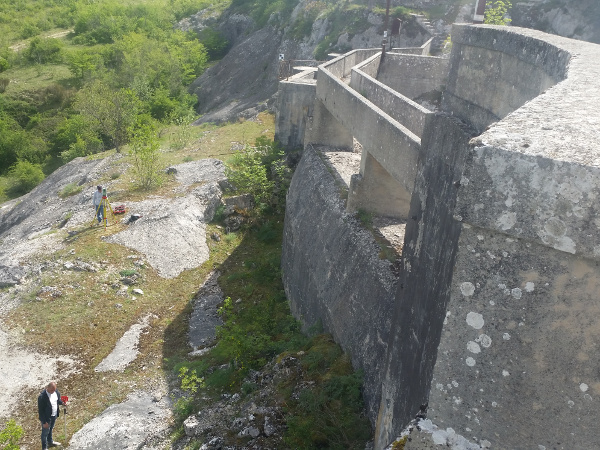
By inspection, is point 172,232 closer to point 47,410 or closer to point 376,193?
point 376,193

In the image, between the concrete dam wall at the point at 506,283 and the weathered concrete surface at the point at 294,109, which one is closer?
the concrete dam wall at the point at 506,283

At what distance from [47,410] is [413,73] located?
1552 cm

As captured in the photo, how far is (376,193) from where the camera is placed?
10898 mm

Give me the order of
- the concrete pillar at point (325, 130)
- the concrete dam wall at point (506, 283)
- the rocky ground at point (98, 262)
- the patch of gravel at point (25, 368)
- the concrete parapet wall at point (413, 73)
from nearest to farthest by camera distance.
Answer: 1. the concrete dam wall at point (506, 283)
2. the rocky ground at point (98, 262)
3. the patch of gravel at point (25, 368)
4. the concrete pillar at point (325, 130)
5. the concrete parapet wall at point (413, 73)

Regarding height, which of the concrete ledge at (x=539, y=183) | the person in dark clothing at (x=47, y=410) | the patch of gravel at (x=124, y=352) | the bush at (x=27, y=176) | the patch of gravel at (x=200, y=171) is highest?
the concrete ledge at (x=539, y=183)

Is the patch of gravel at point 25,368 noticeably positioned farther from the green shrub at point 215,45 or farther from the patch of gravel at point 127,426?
the green shrub at point 215,45

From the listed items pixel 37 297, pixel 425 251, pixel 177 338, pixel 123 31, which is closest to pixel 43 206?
pixel 37 297

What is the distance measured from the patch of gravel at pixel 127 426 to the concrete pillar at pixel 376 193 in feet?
17.6

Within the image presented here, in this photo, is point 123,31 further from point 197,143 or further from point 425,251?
point 425,251

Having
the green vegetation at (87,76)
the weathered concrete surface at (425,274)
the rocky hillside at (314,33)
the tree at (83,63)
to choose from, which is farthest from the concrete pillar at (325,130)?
the tree at (83,63)

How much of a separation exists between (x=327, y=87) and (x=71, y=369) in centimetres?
939

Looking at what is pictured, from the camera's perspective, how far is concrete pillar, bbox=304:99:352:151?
52.1ft

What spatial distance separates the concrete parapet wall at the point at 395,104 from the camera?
9.89 meters

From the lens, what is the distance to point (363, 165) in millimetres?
10969
